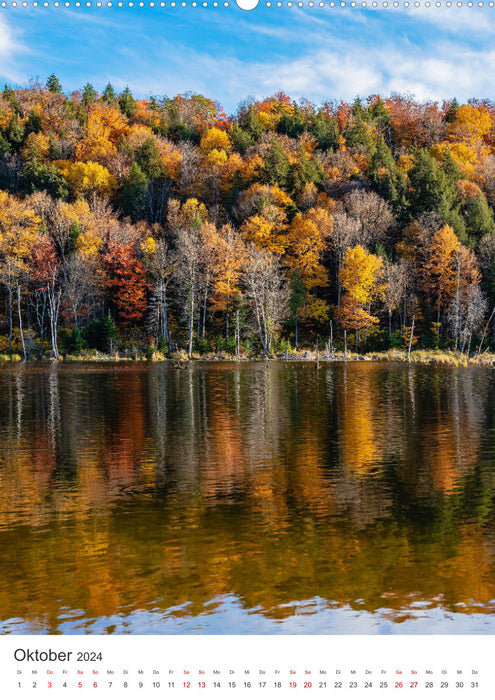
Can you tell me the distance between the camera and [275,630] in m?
7.33

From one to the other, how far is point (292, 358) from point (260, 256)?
11.3 metres

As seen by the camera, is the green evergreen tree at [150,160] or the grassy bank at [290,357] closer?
the grassy bank at [290,357]

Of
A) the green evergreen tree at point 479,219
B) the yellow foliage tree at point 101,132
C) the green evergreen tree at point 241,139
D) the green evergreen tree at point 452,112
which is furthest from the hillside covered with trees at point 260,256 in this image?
the green evergreen tree at point 452,112

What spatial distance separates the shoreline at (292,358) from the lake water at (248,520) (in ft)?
104

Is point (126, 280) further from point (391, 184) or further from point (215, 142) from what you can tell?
point (215, 142)

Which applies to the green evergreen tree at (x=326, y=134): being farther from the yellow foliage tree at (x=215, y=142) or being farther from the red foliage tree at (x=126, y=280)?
the red foliage tree at (x=126, y=280)

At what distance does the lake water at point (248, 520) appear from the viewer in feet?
25.9

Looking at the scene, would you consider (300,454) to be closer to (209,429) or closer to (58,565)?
(209,429)

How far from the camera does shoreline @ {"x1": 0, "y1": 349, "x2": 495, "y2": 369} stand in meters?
57.6

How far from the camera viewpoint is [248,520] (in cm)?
1194

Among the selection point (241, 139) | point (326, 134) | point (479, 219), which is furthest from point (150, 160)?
point (479, 219)

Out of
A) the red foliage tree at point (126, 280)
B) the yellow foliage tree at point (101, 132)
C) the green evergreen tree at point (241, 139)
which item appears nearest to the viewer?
the red foliage tree at point (126, 280)

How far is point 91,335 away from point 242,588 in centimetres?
5638

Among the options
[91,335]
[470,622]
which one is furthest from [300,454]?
[91,335]
